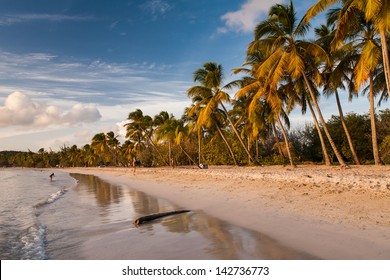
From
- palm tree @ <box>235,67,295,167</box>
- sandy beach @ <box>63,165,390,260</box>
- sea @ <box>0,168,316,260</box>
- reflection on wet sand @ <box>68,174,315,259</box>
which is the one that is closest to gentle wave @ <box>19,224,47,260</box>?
sea @ <box>0,168,316,260</box>

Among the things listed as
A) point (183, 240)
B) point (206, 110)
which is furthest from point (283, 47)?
point (183, 240)

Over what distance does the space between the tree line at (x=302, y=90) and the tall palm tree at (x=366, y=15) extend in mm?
37

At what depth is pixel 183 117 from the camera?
3694 centimetres

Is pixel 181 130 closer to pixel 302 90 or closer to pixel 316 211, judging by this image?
pixel 302 90

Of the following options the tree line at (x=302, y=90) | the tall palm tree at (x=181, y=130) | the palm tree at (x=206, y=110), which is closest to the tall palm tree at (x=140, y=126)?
the tree line at (x=302, y=90)

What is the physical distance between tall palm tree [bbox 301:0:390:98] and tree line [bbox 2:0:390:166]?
37 millimetres

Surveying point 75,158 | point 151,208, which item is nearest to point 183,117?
point 151,208

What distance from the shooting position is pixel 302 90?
70.9ft

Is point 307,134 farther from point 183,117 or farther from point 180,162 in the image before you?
point 180,162

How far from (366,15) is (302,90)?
34.9 feet

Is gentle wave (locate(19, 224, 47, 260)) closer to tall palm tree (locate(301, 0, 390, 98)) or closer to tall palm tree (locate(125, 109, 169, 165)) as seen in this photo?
tall palm tree (locate(301, 0, 390, 98))

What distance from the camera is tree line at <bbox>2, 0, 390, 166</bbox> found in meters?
14.1

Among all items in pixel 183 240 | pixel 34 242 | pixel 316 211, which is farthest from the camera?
pixel 316 211
